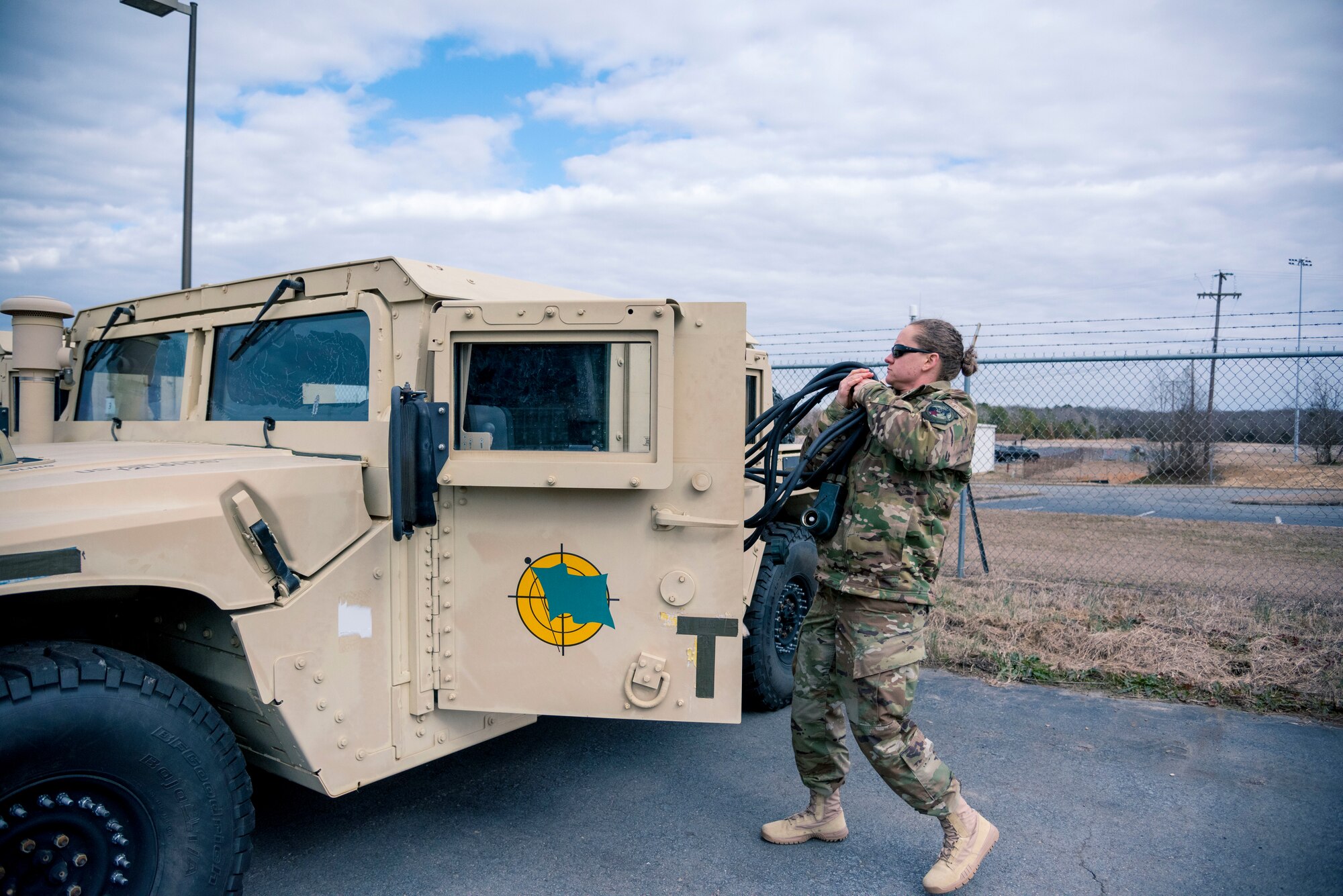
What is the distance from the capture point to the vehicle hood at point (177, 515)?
6.69 ft

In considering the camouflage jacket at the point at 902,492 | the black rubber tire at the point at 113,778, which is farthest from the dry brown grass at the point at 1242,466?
the black rubber tire at the point at 113,778

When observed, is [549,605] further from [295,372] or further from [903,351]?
[903,351]

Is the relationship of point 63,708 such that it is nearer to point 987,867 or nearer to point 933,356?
point 933,356

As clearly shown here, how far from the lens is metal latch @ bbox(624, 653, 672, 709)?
2.79 meters

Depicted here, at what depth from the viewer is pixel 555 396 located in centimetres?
276

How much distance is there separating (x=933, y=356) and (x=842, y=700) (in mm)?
1122

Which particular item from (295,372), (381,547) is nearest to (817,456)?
(381,547)

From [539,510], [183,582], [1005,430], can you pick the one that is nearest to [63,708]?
[183,582]

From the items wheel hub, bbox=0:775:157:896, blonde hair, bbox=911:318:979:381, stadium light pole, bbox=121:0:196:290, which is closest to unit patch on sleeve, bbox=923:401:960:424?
blonde hair, bbox=911:318:979:381

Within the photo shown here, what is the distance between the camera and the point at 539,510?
9.12ft

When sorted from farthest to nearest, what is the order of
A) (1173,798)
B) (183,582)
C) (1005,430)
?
1. (1005,430)
2. (1173,798)
3. (183,582)

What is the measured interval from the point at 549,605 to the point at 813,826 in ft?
3.86

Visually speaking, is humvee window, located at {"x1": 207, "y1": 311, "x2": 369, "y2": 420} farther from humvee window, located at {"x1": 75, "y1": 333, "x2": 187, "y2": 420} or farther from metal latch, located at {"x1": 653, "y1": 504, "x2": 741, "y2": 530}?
metal latch, located at {"x1": 653, "y1": 504, "x2": 741, "y2": 530}

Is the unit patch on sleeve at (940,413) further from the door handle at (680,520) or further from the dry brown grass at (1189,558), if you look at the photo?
the dry brown grass at (1189,558)
